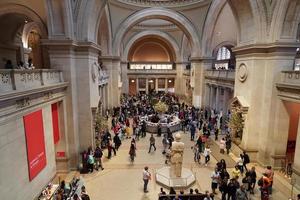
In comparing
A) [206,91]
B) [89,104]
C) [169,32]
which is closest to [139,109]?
[206,91]

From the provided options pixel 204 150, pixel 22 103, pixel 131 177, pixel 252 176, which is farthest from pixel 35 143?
pixel 204 150

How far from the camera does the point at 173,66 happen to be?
37.2 m

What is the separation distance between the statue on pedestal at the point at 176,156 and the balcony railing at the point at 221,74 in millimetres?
8568

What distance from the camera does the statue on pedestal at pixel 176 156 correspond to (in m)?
7.90

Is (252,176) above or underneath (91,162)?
above

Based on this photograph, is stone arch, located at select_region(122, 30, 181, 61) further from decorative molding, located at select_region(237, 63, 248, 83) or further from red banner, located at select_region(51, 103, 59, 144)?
red banner, located at select_region(51, 103, 59, 144)

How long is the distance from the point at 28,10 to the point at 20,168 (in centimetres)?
802

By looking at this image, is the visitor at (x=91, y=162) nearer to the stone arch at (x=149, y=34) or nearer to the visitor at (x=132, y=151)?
the visitor at (x=132, y=151)

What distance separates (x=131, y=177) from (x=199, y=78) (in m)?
14.3

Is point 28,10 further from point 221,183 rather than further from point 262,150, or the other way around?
point 262,150

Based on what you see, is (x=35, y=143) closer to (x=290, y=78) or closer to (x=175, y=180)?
(x=175, y=180)

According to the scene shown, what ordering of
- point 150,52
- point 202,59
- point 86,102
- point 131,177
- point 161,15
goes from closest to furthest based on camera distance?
1. point 131,177
2. point 86,102
3. point 202,59
4. point 161,15
5. point 150,52

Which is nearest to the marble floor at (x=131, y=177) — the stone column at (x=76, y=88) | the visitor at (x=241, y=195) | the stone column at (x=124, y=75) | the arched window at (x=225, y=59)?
the visitor at (x=241, y=195)

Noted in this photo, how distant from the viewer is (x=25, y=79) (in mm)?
6652
